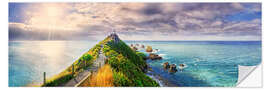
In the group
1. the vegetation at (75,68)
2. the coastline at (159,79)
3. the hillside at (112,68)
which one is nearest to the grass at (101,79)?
the hillside at (112,68)

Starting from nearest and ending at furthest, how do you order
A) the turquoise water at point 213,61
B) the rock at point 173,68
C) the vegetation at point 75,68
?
the vegetation at point 75,68 < the turquoise water at point 213,61 < the rock at point 173,68

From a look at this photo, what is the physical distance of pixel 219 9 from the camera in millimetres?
2582

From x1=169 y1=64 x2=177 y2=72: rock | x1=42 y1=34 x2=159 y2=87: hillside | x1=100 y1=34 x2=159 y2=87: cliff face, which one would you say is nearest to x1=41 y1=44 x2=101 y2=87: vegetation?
x1=42 y1=34 x2=159 y2=87: hillside

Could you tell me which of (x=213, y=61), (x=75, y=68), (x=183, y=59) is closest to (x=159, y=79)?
(x=183, y=59)

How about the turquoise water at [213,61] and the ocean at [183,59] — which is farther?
the turquoise water at [213,61]

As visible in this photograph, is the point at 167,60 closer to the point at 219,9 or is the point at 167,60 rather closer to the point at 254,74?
the point at 219,9

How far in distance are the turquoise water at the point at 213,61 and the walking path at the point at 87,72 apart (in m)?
0.71

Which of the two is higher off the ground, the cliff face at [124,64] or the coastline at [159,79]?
the cliff face at [124,64]

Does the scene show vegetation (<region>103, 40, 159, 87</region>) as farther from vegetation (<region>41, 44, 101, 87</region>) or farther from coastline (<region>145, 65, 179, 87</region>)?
vegetation (<region>41, 44, 101, 87</region>)

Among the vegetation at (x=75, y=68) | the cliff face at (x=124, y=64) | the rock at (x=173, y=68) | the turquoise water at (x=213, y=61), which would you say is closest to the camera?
Result: the vegetation at (x=75, y=68)

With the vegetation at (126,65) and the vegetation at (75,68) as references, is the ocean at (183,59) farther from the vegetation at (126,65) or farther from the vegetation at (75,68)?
the vegetation at (126,65)

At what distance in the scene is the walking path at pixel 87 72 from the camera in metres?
2.41

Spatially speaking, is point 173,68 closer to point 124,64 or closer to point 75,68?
point 124,64
